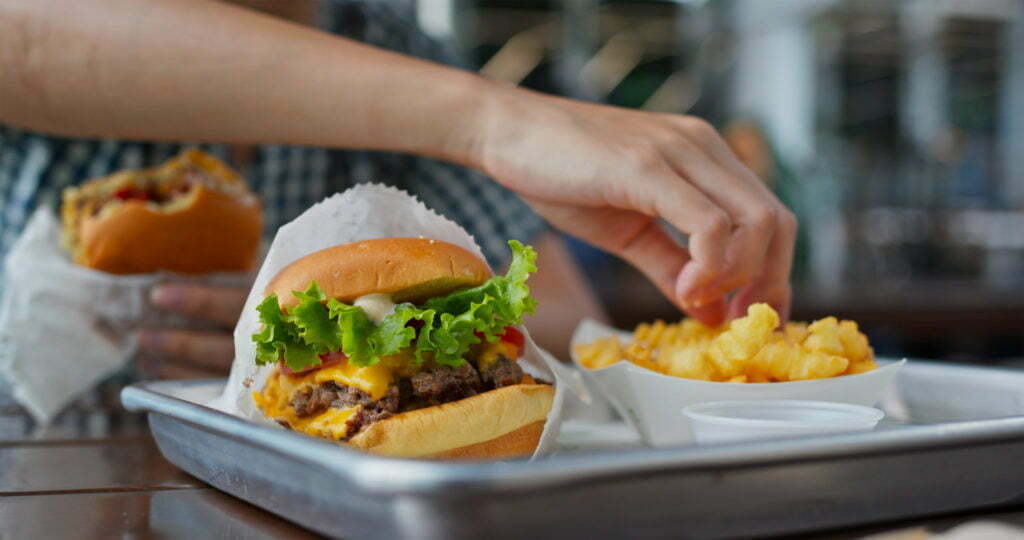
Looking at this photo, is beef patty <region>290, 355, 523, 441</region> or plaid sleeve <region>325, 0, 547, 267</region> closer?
beef patty <region>290, 355, 523, 441</region>

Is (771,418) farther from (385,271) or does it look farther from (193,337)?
(193,337)

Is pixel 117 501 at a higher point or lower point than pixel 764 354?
lower

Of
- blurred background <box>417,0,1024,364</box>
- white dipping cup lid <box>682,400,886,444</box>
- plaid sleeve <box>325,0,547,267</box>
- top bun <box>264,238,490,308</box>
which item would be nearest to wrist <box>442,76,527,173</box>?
top bun <box>264,238,490,308</box>

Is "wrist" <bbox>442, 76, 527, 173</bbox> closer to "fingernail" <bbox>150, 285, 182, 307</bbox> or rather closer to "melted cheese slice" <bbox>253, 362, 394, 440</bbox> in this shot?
"melted cheese slice" <bbox>253, 362, 394, 440</bbox>

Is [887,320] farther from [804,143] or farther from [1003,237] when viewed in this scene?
[1003,237]

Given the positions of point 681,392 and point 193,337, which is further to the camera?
point 193,337

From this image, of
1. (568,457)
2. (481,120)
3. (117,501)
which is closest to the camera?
(568,457)

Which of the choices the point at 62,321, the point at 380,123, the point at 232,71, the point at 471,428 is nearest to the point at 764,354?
the point at 471,428
